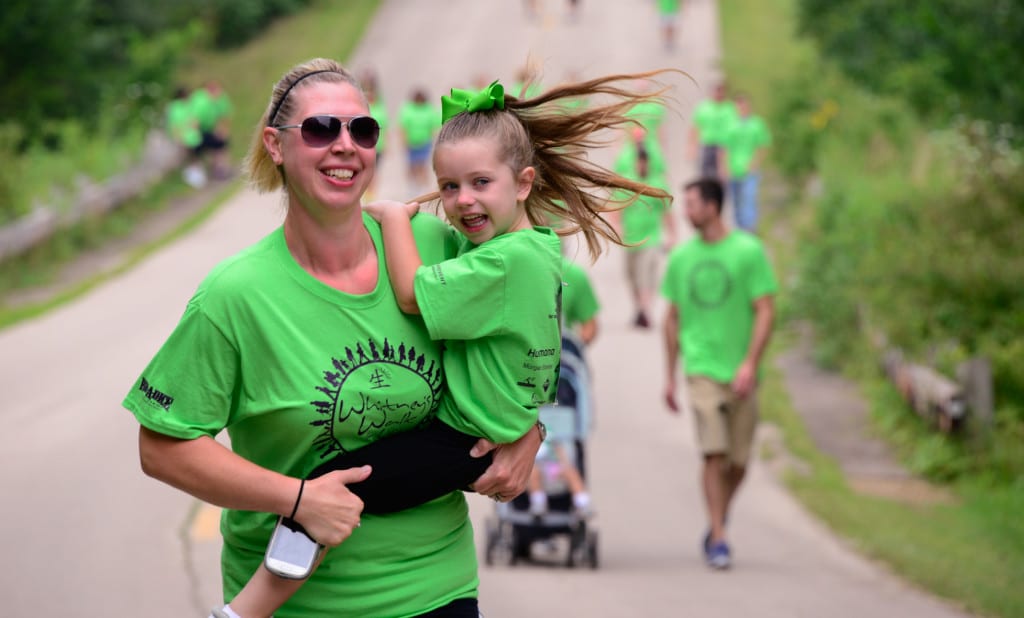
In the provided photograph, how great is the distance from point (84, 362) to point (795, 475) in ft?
23.2

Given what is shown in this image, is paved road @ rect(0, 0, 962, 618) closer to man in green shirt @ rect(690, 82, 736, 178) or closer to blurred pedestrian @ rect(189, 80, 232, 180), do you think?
man in green shirt @ rect(690, 82, 736, 178)

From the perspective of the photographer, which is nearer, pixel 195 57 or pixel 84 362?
pixel 84 362

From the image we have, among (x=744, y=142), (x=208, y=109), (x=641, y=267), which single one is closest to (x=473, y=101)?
(x=641, y=267)

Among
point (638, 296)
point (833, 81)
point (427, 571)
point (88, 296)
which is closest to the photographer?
point (427, 571)

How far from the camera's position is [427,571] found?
12.0ft

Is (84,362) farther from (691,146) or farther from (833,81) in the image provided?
(833,81)

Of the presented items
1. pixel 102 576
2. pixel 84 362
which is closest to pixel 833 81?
pixel 84 362

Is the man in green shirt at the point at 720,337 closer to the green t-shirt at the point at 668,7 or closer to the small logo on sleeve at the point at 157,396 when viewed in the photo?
the small logo on sleeve at the point at 157,396

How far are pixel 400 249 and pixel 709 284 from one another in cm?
590

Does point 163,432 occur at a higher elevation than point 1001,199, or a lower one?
lower

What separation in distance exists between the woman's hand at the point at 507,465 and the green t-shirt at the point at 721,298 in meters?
5.55

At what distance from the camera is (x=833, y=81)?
26703 mm

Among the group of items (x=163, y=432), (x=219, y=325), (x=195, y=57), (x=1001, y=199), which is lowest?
(x=163, y=432)

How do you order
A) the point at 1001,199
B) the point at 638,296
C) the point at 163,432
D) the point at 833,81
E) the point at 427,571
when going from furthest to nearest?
the point at 833,81 → the point at 638,296 → the point at 1001,199 → the point at 427,571 → the point at 163,432
